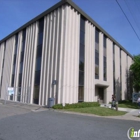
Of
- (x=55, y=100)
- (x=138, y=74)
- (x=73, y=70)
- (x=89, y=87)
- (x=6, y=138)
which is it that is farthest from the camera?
(x=138, y=74)

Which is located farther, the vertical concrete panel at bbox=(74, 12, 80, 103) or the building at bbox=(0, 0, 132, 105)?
the vertical concrete panel at bbox=(74, 12, 80, 103)

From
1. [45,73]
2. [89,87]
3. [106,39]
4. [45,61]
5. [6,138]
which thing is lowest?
[6,138]

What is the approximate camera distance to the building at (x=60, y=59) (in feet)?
60.8

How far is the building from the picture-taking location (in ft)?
60.8

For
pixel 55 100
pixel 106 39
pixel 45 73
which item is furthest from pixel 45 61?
pixel 106 39

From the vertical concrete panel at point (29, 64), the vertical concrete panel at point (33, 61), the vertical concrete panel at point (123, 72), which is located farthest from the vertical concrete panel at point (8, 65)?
the vertical concrete panel at point (123, 72)

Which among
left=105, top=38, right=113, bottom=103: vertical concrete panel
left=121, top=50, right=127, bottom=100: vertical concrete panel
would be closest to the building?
left=105, top=38, right=113, bottom=103: vertical concrete panel

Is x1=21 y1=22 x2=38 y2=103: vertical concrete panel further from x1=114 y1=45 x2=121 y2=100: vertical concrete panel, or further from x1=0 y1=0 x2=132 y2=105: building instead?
x1=114 y1=45 x2=121 y2=100: vertical concrete panel

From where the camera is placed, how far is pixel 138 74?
27.6 m

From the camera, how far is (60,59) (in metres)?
18.2

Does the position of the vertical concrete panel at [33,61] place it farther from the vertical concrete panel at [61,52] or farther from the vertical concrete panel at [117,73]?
the vertical concrete panel at [117,73]

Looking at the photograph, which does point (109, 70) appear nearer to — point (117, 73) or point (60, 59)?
point (117, 73)

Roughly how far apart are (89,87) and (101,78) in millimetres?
4240

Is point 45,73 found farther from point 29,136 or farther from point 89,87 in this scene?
point 29,136
